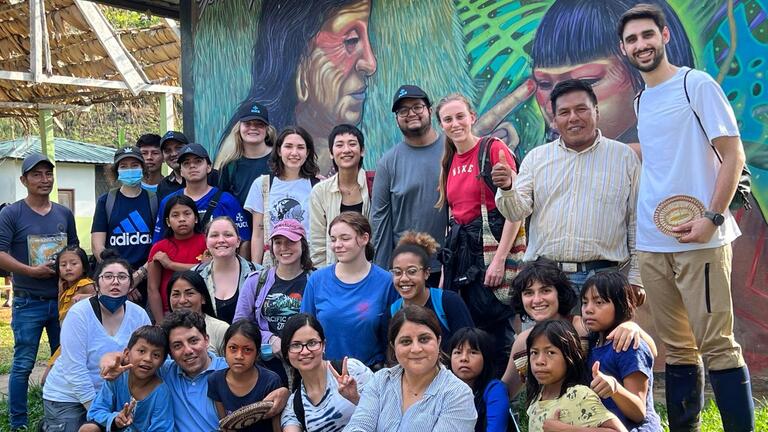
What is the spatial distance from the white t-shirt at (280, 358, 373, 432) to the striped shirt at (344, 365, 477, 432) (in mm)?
265

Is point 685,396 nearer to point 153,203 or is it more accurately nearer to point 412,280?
point 412,280

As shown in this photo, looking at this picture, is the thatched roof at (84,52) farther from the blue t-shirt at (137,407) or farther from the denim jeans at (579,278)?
the denim jeans at (579,278)

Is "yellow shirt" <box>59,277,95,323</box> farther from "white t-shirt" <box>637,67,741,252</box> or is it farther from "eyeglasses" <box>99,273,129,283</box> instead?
"white t-shirt" <box>637,67,741,252</box>

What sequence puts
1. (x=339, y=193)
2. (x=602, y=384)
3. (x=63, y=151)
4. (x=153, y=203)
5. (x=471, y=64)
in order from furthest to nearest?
(x=63, y=151) → (x=471, y=64) → (x=153, y=203) → (x=339, y=193) → (x=602, y=384)

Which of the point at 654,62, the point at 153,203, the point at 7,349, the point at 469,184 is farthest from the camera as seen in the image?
the point at 7,349

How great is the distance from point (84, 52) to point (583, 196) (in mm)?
9658

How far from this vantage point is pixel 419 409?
3932 millimetres

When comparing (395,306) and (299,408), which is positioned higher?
(395,306)

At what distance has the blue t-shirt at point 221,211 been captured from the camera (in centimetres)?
588

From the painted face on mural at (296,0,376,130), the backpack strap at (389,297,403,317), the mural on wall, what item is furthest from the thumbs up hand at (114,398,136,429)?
the painted face on mural at (296,0,376,130)

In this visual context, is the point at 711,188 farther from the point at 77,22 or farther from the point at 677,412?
the point at 77,22

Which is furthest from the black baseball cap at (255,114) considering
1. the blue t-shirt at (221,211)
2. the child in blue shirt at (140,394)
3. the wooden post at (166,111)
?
the wooden post at (166,111)

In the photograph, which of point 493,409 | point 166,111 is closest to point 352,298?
point 493,409

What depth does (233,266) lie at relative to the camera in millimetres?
5414
